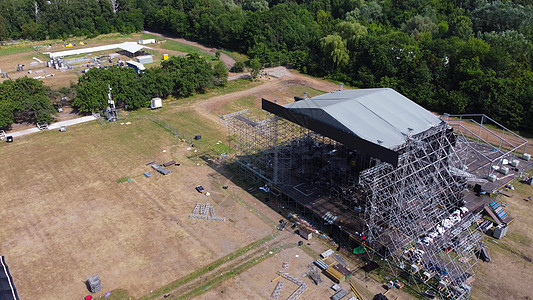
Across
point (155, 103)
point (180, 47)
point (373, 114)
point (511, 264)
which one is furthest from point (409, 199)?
point (180, 47)

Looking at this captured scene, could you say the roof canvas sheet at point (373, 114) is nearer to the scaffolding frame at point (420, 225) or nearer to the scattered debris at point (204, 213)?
the scaffolding frame at point (420, 225)

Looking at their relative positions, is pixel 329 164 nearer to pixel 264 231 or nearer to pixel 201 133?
pixel 264 231

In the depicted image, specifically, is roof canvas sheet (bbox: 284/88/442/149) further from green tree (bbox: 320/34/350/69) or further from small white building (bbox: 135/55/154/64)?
small white building (bbox: 135/55/154/64)

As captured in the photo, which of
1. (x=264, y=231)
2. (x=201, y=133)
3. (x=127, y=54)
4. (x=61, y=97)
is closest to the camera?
(x=264, y=231)

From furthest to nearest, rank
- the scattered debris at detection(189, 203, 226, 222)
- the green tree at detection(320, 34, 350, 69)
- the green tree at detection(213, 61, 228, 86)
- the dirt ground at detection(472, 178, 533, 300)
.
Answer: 1. the green tree at detection(320, 34, 350, 69)
2. the green tree at detection(213, 61, 228, 86)
3. the scattered debris at detection(189, 203, 226, 222)
4. the dirt ground at detection(472, 178, 533, 300)

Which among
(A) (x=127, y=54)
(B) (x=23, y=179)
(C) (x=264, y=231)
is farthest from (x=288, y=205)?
(A) (x=127, y=54)

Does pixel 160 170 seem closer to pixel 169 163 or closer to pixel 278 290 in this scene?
pixel 169 163

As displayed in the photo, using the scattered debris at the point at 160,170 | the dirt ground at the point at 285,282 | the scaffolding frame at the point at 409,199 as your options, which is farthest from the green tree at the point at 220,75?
the dirt ground at the point at 285,282

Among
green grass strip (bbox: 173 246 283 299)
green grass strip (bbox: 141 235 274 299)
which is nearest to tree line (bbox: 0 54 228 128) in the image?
green grass strip (bbox: 141 235 274 299)

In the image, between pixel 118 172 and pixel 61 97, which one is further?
pixel 61 97
